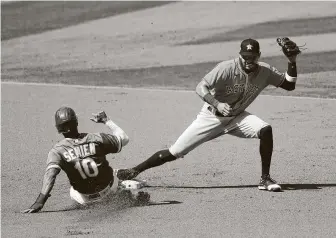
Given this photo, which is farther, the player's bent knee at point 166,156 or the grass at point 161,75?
the grass at point 161,75

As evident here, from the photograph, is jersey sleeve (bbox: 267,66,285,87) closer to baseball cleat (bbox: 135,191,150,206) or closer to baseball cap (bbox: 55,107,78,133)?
baseball cleat (bbox: 135,191,150,206)

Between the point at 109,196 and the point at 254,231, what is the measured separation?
5.67 feet

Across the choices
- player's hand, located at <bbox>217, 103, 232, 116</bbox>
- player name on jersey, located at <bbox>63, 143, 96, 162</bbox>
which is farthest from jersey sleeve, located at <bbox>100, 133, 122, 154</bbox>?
player's hand, located at <bbox>217, 103, 232, 116</bbox>

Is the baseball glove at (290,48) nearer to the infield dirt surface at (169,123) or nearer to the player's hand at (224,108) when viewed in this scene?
the player's hand at (224,108)

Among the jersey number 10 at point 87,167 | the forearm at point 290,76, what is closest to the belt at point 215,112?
the forearm at point 290,76

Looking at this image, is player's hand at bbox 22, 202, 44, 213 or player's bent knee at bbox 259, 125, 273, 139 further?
player's bent knee at bbox 259, 125, 273, 139

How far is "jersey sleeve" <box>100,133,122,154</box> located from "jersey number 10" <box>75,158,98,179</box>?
0.21m

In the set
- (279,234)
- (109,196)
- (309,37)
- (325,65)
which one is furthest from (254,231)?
(309,37)

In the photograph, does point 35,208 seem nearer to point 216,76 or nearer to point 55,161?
point 55,161

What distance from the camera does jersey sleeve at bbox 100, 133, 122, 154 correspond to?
8.91 m

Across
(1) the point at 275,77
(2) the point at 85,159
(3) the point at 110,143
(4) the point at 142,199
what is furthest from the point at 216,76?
(2) the point at 85,159

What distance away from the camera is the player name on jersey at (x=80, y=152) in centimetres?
877

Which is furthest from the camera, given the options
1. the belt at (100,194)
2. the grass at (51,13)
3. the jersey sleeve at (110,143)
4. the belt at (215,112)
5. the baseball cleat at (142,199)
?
the grass at (51,13)

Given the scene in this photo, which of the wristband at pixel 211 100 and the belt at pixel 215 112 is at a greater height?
the wristband at pixel 211 100
